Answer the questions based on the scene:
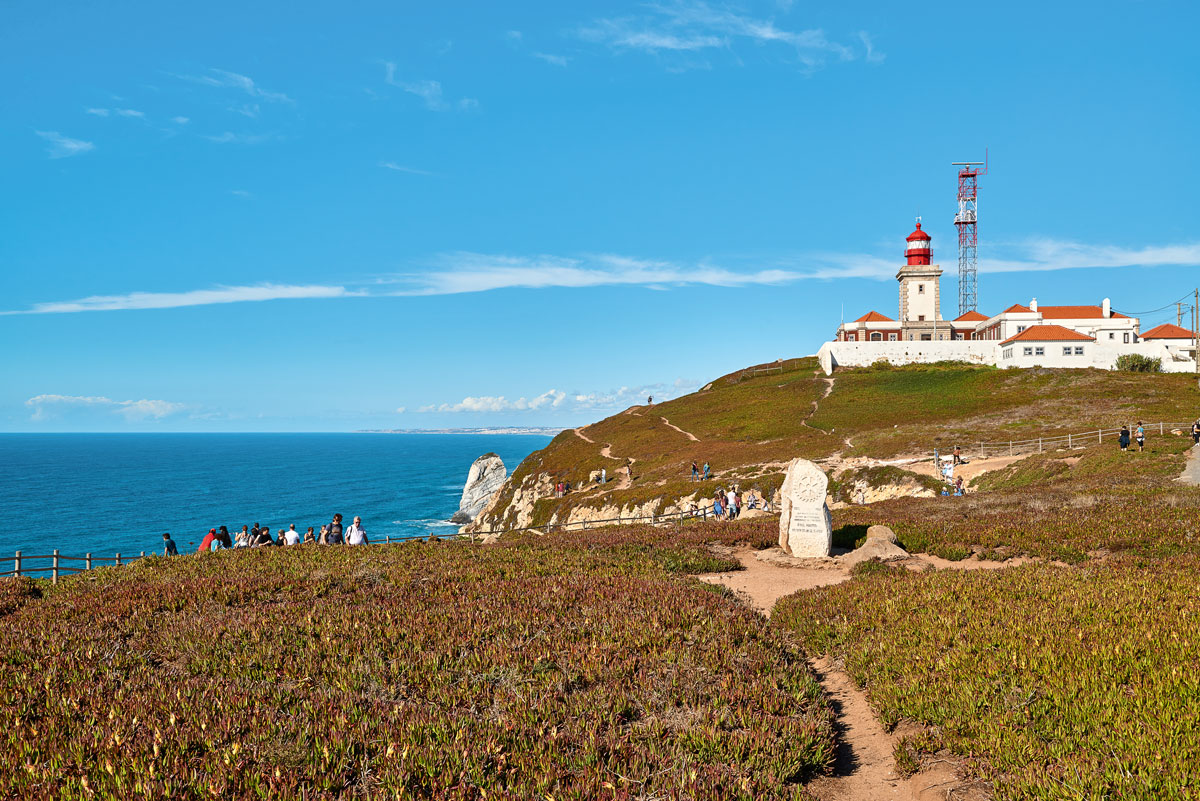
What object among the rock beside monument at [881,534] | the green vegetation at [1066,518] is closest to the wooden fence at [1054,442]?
the green vegetation at [1066,518]

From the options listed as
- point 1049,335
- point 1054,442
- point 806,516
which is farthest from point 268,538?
point 1049,335

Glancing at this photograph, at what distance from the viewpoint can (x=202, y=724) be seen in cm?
621

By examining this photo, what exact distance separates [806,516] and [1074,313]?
336 feet

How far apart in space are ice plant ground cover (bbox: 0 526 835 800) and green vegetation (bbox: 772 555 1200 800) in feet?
3.64

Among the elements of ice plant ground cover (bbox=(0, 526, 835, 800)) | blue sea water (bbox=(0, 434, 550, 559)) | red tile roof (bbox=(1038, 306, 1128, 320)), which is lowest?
blue sea water (bbox=(0, 434, 550, 559))

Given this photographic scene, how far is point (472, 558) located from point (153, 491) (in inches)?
5467

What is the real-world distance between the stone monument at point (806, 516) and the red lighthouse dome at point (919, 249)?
10581 cm

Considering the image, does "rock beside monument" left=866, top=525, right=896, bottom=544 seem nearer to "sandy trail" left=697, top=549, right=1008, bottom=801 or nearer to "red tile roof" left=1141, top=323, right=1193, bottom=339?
"sandy trail" left=697, top=549, right=1008, bottom=801

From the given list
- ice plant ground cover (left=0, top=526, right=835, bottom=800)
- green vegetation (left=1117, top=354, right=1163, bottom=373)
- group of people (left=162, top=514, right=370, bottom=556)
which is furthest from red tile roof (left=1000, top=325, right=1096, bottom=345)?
ice plant ground cover (left=0, top=526, right=835, bottom=800)

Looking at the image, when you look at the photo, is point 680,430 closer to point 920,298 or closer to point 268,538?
point 920,298

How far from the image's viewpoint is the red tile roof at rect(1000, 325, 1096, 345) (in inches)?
3477

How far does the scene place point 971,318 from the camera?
359 feet

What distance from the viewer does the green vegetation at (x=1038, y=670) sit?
19.0 feet

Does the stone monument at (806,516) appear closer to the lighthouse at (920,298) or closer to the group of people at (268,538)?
the group of people at (268,538)
